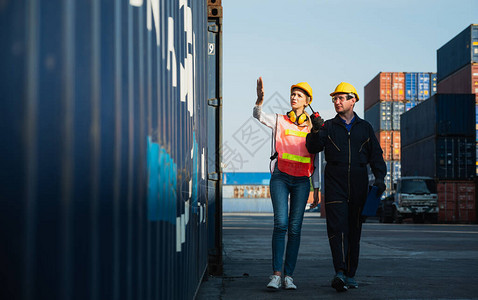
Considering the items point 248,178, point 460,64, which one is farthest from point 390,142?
point 248,178

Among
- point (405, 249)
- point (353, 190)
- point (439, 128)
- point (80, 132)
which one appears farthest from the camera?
point (439, 128)

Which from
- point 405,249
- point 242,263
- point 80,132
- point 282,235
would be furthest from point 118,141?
point 405,249

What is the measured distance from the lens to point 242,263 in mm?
8367

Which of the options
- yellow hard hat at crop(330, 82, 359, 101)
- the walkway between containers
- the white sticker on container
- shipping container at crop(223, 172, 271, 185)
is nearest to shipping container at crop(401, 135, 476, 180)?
the walkway between containers

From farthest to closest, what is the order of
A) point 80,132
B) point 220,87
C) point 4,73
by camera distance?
point 220,87 → point 80,132 → point 4,73

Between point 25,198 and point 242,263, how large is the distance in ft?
23.4

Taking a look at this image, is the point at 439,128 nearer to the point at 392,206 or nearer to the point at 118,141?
the point at 392,206

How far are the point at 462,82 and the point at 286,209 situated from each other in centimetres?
3202

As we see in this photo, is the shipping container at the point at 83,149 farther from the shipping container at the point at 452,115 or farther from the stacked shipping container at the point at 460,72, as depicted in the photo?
the stacked shipping container at the point at 460,72

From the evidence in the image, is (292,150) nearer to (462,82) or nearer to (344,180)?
(344,180)

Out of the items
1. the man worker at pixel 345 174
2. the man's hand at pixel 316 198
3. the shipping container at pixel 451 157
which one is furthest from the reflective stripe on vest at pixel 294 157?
the shipping container at pixel 451 157

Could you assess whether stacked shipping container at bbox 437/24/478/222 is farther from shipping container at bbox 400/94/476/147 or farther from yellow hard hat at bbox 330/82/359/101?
yellow hard hat at bbox 330/82/359/101

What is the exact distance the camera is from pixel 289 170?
560 cm

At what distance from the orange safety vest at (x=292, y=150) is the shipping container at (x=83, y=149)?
2.83m
